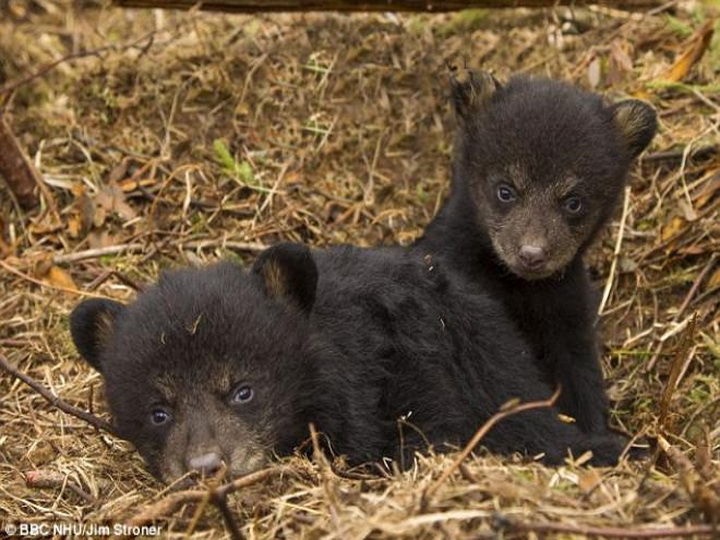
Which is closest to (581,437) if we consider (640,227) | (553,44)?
(640,227)

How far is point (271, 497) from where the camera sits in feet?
16.7

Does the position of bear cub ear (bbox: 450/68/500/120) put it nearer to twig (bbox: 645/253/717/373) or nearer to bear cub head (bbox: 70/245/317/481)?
twig (bbox: 645/253/717/373)

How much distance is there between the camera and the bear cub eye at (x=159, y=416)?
212 inches

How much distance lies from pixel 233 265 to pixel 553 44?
4670 mm

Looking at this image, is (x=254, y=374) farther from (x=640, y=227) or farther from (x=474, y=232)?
(x=640, y=227)

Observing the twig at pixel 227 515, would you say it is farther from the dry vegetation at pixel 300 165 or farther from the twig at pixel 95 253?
the twig at pixel 95 253

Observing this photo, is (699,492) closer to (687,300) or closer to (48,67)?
(687,300)

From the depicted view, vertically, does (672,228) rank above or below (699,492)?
below

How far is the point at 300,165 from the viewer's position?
8961 mm

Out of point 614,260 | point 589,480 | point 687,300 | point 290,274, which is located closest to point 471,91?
point 614,260

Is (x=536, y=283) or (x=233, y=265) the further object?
(x=536, y=283)

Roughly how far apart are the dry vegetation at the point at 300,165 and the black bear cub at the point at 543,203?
671 mm

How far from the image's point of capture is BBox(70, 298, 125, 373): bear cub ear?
19.2 feet

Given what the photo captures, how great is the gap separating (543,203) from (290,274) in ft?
7.33
